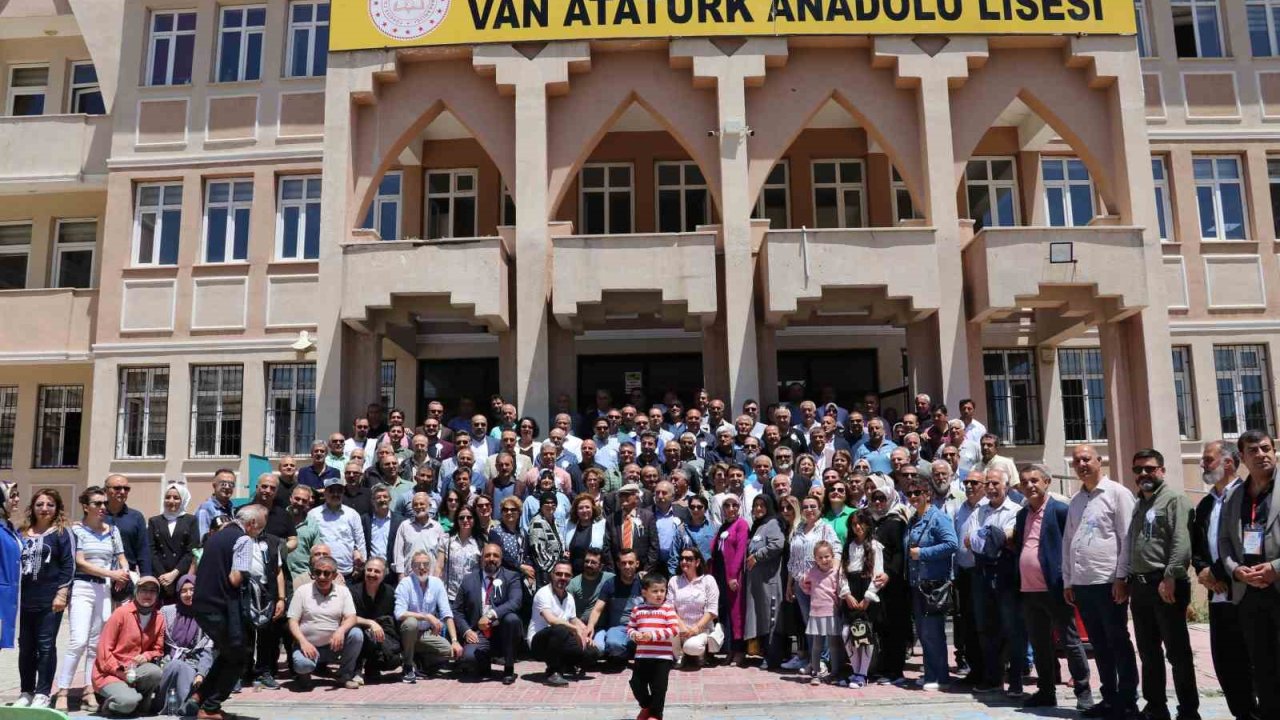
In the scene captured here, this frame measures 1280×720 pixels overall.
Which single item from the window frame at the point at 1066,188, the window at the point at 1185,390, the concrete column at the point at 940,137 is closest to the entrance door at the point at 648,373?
the concrete column at the point at 940,137

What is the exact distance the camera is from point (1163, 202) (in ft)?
59.5

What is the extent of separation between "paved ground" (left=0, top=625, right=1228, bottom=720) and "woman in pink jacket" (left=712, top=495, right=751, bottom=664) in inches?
20.0

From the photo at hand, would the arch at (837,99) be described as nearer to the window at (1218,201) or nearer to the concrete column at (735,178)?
the concrete column at (735,178)

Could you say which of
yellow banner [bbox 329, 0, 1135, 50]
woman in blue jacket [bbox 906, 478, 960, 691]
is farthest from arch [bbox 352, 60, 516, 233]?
woman in blue jacket [bbox 906, 478, 960, 691]

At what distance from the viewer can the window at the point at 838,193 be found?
18.4m

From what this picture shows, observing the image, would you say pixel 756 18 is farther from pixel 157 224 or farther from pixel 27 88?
pixel 27 88

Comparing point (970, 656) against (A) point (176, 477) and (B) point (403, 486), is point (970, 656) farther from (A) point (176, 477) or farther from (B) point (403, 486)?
(A) point (176, 477)

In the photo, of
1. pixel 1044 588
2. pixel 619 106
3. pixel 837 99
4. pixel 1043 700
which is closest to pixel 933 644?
pixel 1043 700

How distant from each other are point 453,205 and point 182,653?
11.6 metres

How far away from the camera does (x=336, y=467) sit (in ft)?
37.2

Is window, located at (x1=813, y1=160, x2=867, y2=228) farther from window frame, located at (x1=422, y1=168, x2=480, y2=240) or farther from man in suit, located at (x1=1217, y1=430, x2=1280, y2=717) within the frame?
man in suit, located at (x1=1217, y1=430, x2=1280, y2=717)

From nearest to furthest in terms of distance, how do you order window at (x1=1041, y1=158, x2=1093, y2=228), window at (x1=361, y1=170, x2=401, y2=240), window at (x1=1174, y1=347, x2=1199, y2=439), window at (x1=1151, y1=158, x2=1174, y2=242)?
window at (x1=1174, y1=347, x2=1199, y2=439) < window at (x1=1151, y1=158, x2=1174, y2=242) < window at (x1=1041, y1=158, x2=1093, y2=228) < window at (x1=361, y1=170, x2=401, y2=240)

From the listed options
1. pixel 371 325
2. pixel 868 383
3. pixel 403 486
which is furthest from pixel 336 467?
pixel 868 383

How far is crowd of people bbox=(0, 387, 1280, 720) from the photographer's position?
6895mm
